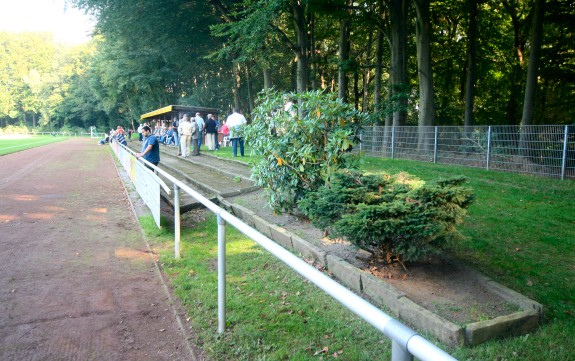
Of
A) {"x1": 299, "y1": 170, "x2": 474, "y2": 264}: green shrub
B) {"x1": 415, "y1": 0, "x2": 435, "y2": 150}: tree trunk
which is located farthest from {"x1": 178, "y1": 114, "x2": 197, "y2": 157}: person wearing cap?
{"x1": 299, "y1": 170, "x2": 474, "y2": 264}: green shrub

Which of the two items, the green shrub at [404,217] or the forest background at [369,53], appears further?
the forest background at [369,53]

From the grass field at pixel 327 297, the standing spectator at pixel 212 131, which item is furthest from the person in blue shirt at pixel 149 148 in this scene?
the standing spectator at pixel 212 131

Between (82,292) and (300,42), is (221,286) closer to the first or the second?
(82,292)

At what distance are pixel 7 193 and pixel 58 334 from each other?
9.84m

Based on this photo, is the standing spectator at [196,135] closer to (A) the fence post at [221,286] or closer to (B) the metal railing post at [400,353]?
(A) the fence post at [221,286]

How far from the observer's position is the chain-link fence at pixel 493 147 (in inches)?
450

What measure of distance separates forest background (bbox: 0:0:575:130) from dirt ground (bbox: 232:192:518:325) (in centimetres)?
707

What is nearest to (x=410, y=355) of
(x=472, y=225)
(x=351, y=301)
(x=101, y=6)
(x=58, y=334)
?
(x=351, y=301)

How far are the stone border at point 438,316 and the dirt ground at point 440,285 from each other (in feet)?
0.35

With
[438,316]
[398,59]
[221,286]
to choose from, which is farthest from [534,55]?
[221,286]

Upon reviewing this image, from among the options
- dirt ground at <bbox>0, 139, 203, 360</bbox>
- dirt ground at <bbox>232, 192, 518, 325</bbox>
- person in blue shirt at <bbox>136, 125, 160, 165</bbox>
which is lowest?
dirt ground at <bbox>0, 139, 203, 360</bbox>

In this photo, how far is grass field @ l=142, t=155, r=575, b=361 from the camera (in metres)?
3.39

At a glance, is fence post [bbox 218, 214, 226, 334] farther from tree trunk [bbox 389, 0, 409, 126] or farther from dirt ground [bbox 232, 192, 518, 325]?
tree trunk [bbox 389, 0, 409, 126]

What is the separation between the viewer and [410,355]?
1.53m
